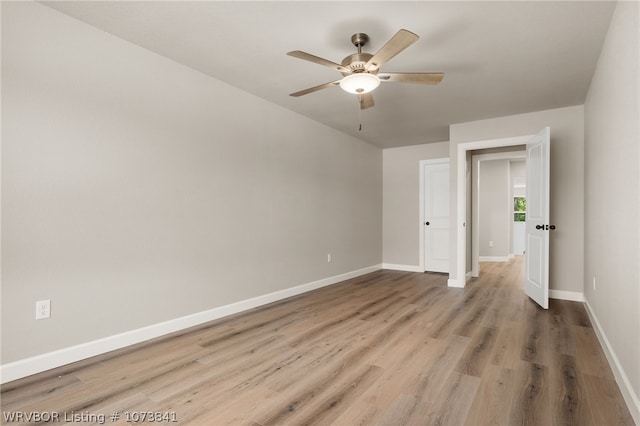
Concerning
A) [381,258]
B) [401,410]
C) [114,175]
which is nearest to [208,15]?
[114,175]

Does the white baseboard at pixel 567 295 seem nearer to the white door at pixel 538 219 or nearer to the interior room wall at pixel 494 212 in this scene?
the white door at pixel 538 219


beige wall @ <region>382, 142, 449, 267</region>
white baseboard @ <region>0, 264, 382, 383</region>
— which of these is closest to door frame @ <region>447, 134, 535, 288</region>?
beige wall @ <region>382, 142, 449, 267</region>

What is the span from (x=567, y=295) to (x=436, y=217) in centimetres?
246

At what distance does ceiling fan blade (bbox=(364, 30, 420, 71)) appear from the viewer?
193 cm

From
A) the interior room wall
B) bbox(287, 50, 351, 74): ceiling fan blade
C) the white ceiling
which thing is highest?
the white ceiling

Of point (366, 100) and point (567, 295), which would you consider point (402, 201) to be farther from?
point (366, 100)

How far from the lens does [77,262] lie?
2.39 metres

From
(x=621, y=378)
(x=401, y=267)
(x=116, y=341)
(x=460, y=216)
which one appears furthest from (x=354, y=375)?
(x=401, y=267)

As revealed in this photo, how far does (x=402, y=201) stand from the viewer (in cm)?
661

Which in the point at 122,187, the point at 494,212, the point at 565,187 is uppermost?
the point at 565,187

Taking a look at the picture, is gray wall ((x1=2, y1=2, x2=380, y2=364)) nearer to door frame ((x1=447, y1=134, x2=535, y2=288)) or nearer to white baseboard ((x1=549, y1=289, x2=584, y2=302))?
door frame ((x1=447, y1=134, x2=535, y2=288))

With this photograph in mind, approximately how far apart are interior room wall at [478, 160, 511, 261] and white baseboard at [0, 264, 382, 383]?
246 inches

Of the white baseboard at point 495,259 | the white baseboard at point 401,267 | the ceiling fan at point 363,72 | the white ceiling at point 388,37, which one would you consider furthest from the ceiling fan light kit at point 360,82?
the white baseboard at point 495,259

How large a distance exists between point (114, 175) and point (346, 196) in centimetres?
363
